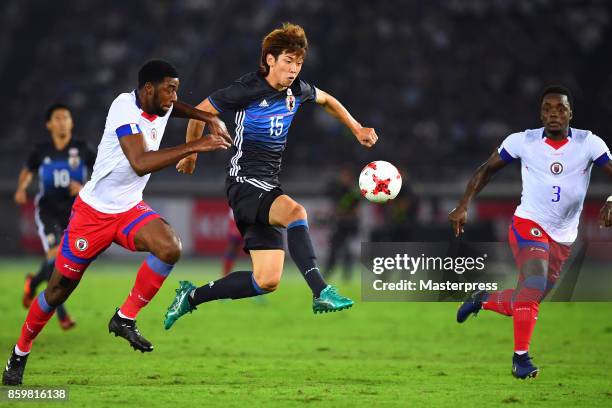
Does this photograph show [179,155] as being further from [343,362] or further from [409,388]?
[343,362]

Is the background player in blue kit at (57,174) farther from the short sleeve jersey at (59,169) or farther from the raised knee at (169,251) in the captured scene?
the raised knee at (169,251)

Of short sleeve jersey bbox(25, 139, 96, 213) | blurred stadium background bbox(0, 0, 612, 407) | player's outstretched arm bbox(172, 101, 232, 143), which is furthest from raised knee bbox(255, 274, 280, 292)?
short sleeve jersey bbox(25, 139, 96, 213)

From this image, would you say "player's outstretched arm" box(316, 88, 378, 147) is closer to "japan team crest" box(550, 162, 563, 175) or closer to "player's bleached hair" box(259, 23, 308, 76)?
"player's bleached hair" box(259, 23, 308, 76)

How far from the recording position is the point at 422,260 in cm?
1064

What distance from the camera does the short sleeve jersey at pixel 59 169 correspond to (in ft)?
37.9

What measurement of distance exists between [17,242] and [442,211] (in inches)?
364

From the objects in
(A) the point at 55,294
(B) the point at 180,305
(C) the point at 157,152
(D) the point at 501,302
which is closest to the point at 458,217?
(D) the point at 501,302

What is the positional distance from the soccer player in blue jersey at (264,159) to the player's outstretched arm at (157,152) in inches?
30.1

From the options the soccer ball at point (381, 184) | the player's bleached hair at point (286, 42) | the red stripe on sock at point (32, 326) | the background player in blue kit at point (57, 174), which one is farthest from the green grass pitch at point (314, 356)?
the player's bleached hair at point (286, 42)

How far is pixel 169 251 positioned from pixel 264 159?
1.10m

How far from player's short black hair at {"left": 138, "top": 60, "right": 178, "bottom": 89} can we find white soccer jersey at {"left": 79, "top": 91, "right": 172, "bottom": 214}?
0.17 m

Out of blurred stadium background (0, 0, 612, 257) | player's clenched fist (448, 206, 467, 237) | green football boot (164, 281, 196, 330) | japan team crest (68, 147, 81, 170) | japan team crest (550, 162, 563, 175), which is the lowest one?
green football boot (164, 281, 196, 330)

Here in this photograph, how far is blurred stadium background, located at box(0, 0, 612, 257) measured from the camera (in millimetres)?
21906

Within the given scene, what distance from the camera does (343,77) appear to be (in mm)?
24047
